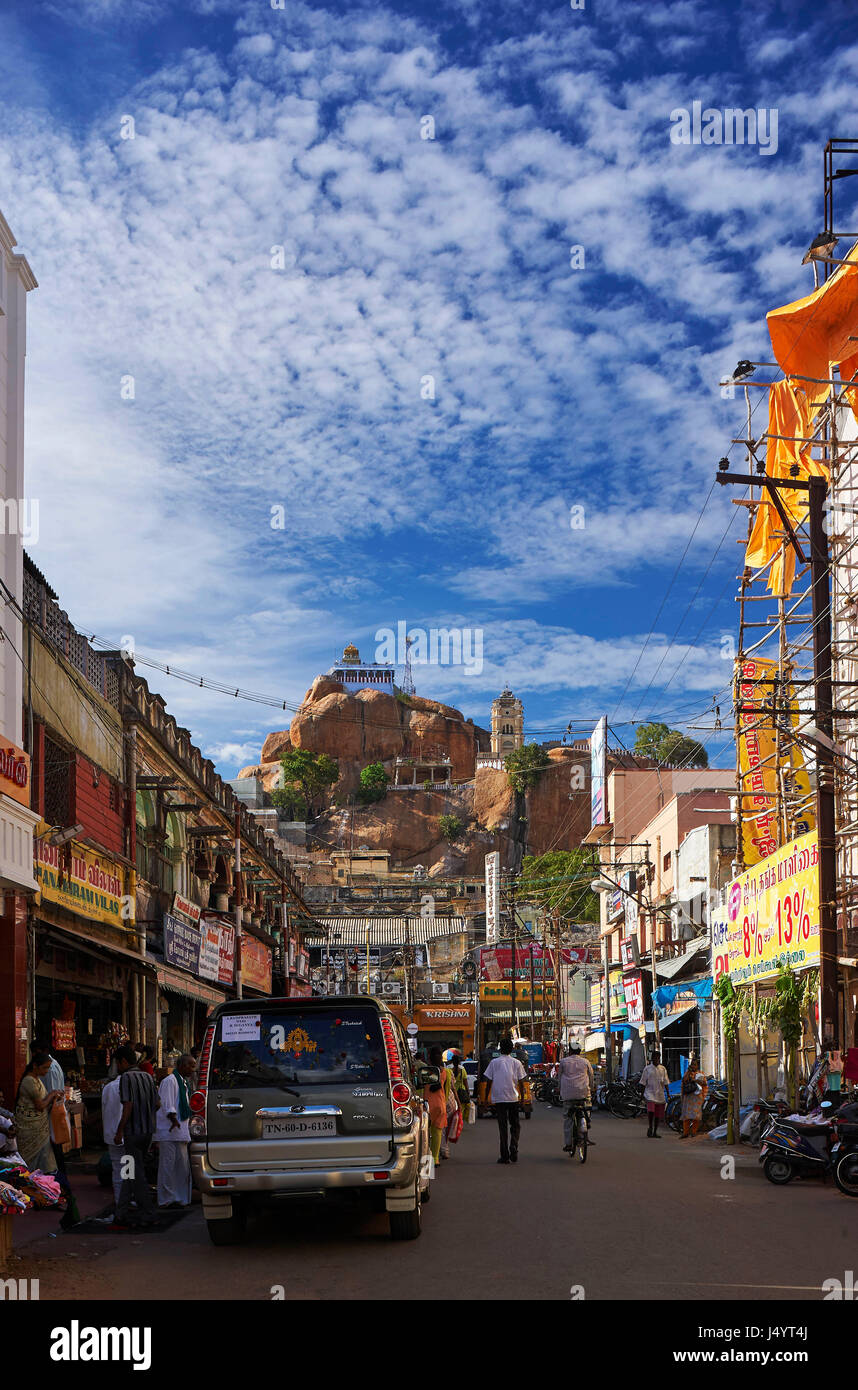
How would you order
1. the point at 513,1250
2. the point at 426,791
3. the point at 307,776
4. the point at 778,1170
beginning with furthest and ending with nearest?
the point at 307,776, the point at 426,791, the point at 778,1170, the point at 513,1250

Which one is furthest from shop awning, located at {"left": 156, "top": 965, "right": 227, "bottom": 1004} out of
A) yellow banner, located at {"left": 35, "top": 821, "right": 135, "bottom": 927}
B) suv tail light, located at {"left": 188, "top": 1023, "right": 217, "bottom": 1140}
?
suv tail light, located at {"left": 188, "top": 1023, "right": 217, "bottom": 1140}

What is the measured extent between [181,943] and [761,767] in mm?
11708

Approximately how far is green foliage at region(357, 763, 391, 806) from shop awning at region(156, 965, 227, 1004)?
103790 millimetres

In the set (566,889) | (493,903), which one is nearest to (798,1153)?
(493,903)

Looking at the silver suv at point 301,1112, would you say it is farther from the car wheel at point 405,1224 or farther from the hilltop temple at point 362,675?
the hilltop temple at point 362,675

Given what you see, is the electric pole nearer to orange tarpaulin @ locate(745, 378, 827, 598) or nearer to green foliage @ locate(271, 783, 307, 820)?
orange tarpaulin @ locate(745, 378, 827, 598)

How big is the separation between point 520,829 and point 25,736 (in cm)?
11459

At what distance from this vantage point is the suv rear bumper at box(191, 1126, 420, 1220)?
34.0 ft

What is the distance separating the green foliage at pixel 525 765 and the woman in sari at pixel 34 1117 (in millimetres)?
115254

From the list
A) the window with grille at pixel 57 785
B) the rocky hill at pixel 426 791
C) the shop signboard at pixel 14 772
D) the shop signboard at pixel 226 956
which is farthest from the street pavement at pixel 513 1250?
the rocky hill at pixel 426 791

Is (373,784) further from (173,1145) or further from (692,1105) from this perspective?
(173,1145)

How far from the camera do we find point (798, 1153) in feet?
51.6

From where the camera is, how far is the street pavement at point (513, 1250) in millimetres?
8508
